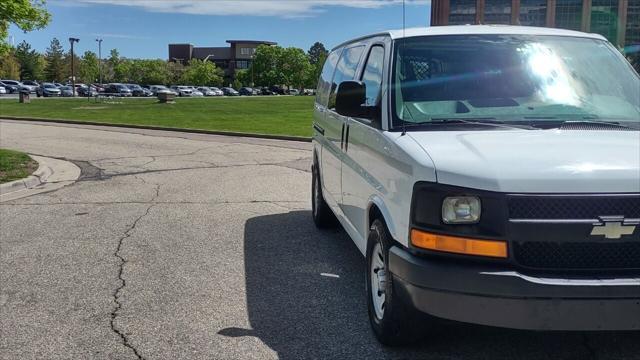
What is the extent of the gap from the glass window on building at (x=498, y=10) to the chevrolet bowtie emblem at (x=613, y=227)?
376ft

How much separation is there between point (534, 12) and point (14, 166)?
362 feet

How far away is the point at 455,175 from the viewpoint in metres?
3.11

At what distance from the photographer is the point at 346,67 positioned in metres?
5.93

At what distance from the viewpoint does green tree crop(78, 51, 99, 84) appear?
118 metres

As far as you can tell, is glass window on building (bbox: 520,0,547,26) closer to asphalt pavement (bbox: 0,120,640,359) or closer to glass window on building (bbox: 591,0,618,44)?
glass window on building (bbox: 591,0,618,44)

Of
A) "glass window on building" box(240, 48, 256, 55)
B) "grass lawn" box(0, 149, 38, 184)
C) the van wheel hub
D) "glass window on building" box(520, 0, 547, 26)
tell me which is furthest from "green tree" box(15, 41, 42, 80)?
the van wheel hub

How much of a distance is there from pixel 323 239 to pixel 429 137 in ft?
10.8

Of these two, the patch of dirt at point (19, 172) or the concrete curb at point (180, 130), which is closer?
the patch of dirt at point (19, 172)

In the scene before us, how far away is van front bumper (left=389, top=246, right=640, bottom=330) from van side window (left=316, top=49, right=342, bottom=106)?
3681 mm

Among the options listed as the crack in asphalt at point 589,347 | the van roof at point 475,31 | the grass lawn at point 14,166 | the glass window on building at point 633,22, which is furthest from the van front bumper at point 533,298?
the glass window on building at point 633,22

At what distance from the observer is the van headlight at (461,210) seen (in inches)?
122

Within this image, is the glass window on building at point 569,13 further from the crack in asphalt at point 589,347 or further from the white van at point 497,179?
the crack in asphalt at point 589,347

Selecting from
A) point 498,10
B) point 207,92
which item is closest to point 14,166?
point 207,92

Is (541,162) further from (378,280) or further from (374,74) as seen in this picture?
(374,74)
